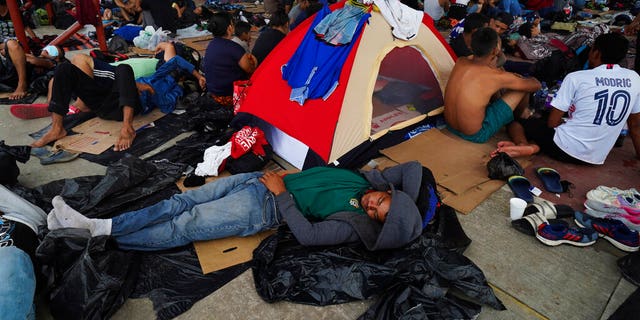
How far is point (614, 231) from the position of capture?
2729mm

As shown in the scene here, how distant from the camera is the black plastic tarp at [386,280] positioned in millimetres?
2150

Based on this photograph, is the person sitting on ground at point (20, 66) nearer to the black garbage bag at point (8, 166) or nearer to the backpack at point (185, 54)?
the backpack at point (185, 54)

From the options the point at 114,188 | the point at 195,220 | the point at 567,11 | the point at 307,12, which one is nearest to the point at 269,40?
the point at 307,12

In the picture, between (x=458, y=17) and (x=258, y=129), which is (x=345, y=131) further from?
(x=458, y=17)

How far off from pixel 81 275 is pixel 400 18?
10.7 ft

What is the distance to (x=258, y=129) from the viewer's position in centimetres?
377

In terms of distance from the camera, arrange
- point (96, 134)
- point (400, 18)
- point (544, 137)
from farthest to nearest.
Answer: point (96, 134) < point (544, 137) < point (400, 18)

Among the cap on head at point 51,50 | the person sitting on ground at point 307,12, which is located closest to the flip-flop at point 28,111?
the cap on head at point 51,50

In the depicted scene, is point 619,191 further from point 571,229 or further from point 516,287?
point 516,287

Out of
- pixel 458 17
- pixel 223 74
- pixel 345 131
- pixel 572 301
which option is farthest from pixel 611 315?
pixel 458 17

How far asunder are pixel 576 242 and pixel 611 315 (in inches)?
26.2

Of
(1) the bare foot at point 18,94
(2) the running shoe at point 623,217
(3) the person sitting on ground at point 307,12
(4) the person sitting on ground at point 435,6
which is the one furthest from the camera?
(4) the person sitting on ground at point 435,6

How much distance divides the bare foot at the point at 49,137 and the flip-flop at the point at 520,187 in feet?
15.0

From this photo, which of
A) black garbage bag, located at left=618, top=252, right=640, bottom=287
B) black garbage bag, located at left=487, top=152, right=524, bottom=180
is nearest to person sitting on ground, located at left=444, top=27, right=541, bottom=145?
black garbage bag, located at left=487, top=152, right=524, bottom=180
